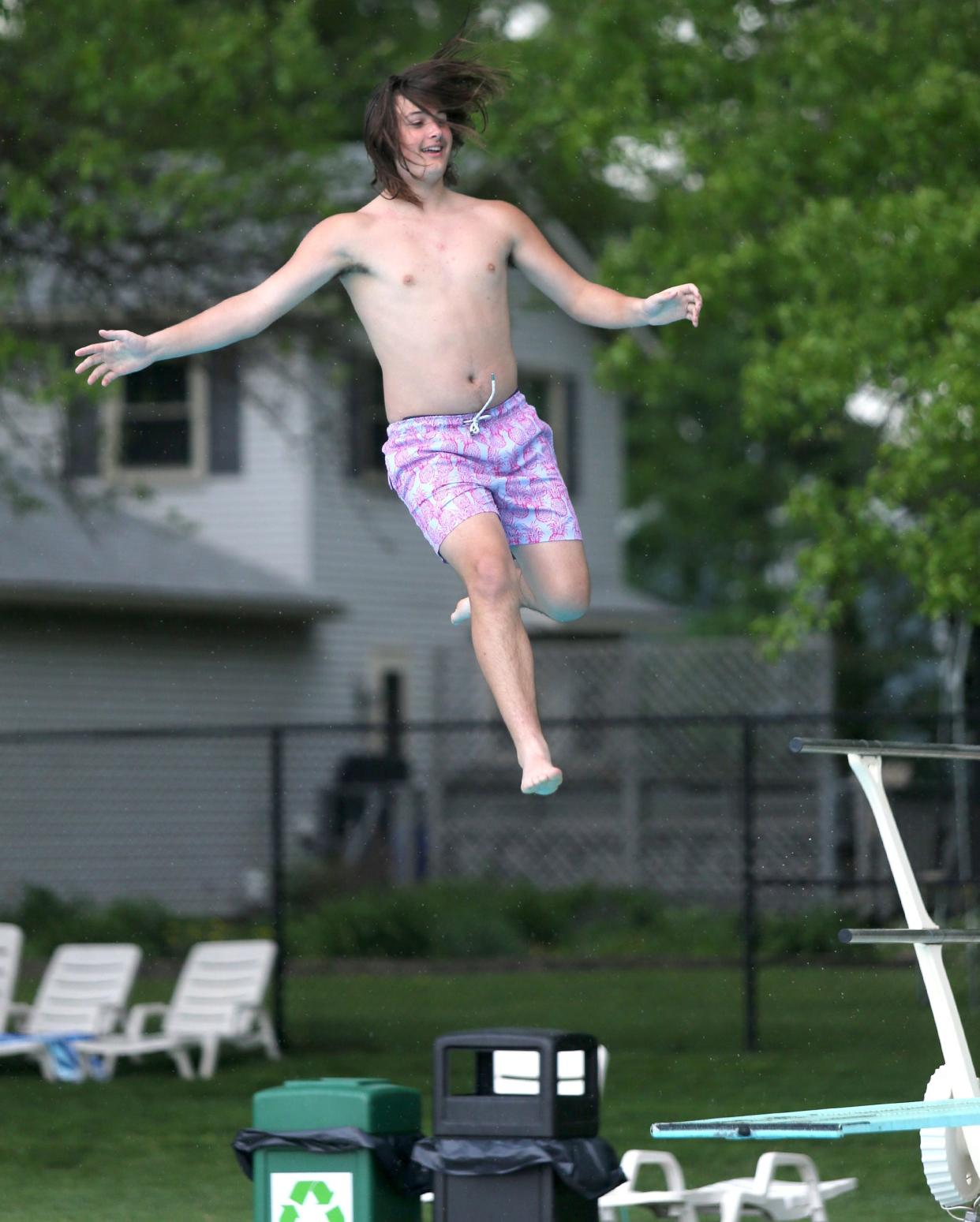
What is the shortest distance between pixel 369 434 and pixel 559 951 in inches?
254

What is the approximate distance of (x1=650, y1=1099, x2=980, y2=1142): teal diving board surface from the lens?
12.9 feet

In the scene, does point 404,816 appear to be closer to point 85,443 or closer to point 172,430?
point 85,443

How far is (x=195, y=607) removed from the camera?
18.6 metres

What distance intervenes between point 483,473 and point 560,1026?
7354mm

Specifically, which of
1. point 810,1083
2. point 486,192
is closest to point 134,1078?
point 810,1083

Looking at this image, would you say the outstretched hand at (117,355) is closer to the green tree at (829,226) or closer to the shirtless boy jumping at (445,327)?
the shirtless boy jumping at (445,327)

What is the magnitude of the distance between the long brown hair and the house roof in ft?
42.6

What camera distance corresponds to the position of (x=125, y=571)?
1831cm

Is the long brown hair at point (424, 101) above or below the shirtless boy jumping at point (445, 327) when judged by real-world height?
above

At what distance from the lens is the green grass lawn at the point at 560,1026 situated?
7555 mm

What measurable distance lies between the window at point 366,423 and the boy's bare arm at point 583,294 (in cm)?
1420

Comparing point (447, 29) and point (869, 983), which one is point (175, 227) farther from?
point (447, 29)

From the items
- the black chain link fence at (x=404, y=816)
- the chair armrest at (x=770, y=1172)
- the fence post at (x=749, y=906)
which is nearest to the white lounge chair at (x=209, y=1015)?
the fence post at (x=749, y=906)

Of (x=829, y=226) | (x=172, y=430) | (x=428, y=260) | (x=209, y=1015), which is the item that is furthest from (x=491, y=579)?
(x=172, y=430)
